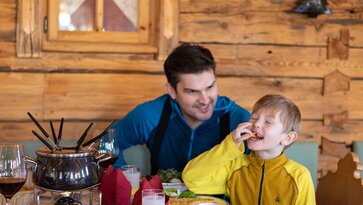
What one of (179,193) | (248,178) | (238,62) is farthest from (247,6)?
(179,193)

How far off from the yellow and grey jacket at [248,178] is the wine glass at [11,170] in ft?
2.34

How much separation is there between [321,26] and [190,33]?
804mm

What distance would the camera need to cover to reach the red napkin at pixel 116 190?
69.1 inches

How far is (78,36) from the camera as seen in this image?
3186mm

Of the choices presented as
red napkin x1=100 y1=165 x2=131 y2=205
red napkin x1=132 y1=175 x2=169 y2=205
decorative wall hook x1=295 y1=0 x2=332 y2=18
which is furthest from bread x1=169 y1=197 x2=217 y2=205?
decorative wall hook x1=295 y1=0 x2=332 y2=18

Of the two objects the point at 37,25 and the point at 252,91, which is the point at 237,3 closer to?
the point at 252,91

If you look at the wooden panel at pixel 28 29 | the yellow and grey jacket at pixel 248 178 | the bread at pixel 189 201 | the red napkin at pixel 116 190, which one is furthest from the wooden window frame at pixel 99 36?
the red napkin at pixel 116 190

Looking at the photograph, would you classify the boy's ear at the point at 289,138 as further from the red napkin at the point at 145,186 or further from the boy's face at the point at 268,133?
the red napkin at the point at 145,186

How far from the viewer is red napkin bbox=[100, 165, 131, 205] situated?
5.75ft

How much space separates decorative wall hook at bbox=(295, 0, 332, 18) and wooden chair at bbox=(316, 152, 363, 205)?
134 centimetres

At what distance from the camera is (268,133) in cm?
214

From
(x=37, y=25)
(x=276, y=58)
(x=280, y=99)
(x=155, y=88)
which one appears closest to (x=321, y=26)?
(x=276, y=58)

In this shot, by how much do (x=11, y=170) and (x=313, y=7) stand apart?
7.24 ft

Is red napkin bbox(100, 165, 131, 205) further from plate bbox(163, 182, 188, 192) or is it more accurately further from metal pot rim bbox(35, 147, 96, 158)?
plate bbox(163, 182, 188, 192)
